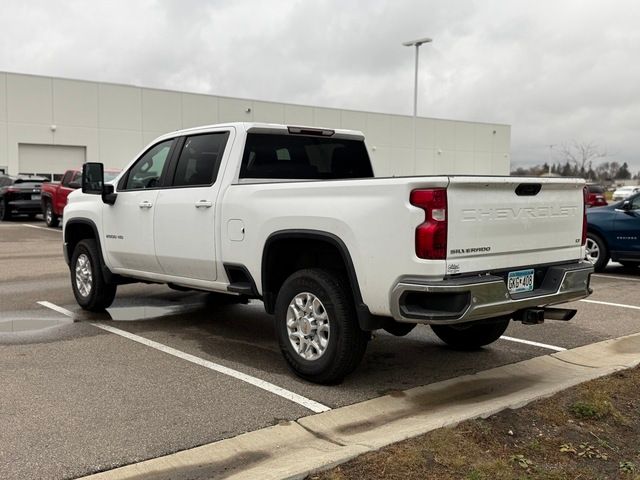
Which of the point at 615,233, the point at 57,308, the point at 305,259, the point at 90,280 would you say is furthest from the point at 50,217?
the point at 305,259

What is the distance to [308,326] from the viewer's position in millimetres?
4922

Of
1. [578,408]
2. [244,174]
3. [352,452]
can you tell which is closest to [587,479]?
[578,408]

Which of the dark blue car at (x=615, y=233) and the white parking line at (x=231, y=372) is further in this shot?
the dark blue car at (x=615, y=233)

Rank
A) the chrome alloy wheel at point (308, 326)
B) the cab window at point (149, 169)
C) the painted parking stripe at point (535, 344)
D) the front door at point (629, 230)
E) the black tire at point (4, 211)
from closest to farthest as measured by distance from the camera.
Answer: the chrome alloy wheel at point (308, 326) < the painted parking stripe at point (535, 344) < the cab window at point (149, 169) < the front door at point (629, 230) < the black tire at point (4, 211)

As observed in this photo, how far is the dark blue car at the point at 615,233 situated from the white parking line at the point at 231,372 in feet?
26.2

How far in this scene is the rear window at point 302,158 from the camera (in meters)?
5.98

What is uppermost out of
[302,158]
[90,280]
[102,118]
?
[102,118]

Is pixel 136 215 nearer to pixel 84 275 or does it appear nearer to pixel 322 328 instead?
pixel 84 275

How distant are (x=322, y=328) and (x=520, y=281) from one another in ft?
4.81

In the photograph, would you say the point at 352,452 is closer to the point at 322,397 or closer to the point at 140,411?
the point at 322,397

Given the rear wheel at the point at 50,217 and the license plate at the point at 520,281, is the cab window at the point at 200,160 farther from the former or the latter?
the rear wheel at the point at 50,217

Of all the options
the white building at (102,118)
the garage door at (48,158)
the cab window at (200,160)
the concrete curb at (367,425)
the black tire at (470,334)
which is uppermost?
the white building at (102,118)

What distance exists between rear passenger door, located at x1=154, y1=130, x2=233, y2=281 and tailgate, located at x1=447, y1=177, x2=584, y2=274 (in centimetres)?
228

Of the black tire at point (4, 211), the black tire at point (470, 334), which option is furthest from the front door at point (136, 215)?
the black tire at point (4, 211)
